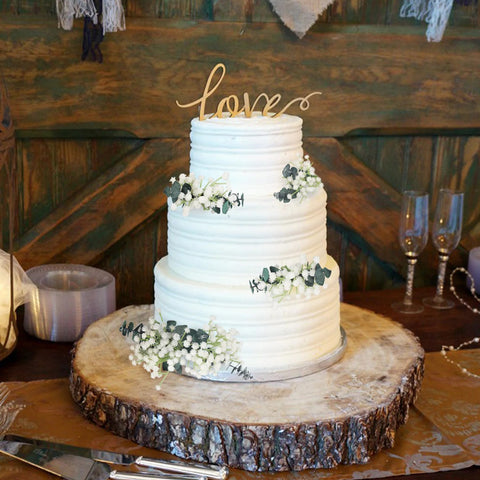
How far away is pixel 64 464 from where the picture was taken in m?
1.30

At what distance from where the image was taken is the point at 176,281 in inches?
58.0

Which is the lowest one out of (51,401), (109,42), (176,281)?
(51,401)

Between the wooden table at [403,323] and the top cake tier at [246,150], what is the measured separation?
58cm

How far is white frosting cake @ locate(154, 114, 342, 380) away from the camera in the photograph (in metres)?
1.42

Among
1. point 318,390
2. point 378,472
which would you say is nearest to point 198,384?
point 318,390

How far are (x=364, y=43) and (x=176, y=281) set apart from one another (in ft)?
3.49

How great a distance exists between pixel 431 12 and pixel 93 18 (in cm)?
95

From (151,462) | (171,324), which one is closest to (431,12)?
(171,324)

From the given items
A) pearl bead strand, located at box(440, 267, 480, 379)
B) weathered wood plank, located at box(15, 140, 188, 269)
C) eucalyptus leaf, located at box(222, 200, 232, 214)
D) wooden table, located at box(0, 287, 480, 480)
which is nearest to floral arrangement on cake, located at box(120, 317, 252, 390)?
eucalyptus leaf, located at box(222, 200, 232, 214)

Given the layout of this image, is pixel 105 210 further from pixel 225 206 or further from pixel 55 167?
pixel 225 206

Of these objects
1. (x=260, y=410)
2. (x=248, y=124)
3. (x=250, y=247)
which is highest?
(x=248, y=124)

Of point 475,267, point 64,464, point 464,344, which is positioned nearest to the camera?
point 64,464

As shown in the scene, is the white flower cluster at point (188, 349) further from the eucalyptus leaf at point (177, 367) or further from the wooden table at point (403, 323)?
the wooden table at point (403, 323)

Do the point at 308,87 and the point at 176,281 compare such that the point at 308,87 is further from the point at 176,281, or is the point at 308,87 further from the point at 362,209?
the point at 176,281
